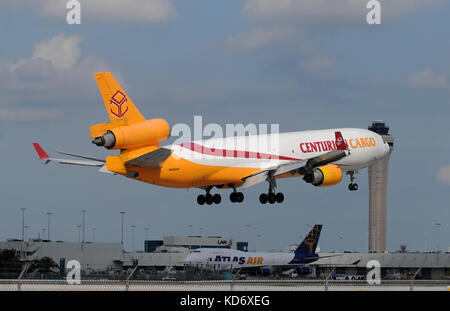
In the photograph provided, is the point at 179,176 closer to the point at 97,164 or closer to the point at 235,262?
the point at 97,164

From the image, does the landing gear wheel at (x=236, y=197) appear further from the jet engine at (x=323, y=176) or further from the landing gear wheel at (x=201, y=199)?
the jet engine at (x=323, y=176)

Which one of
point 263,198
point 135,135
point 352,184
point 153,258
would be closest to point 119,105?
point 135,135

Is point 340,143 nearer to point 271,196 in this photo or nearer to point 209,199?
point 271,196

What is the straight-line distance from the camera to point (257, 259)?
131 meters

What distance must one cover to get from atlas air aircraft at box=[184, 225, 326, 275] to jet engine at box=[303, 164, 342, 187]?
5051 centimetres

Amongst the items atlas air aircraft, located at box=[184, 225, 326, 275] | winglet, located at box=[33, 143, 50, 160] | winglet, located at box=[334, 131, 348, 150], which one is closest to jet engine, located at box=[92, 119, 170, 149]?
winglet, located at box=[33, 143, 50, 160]

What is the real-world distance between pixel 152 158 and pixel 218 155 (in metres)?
8.00

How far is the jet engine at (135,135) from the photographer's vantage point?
57844mm

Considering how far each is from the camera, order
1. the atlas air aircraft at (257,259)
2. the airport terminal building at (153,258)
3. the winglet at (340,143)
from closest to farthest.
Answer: the winglet at (340,143), the atlas air aircraft at (257,259), the airport terminal building at (153,258)

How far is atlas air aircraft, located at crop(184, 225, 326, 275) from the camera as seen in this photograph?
126m

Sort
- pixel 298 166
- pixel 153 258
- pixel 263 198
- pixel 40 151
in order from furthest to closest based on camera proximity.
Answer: pixel 153 258 < pixel 263 198 < pixel 298 166 < pixel 40 151

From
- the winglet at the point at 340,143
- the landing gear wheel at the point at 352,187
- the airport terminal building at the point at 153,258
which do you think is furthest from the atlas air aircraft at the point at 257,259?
the winglet at the point at 340,143

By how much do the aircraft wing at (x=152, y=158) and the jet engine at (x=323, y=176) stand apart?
15.2 metres
